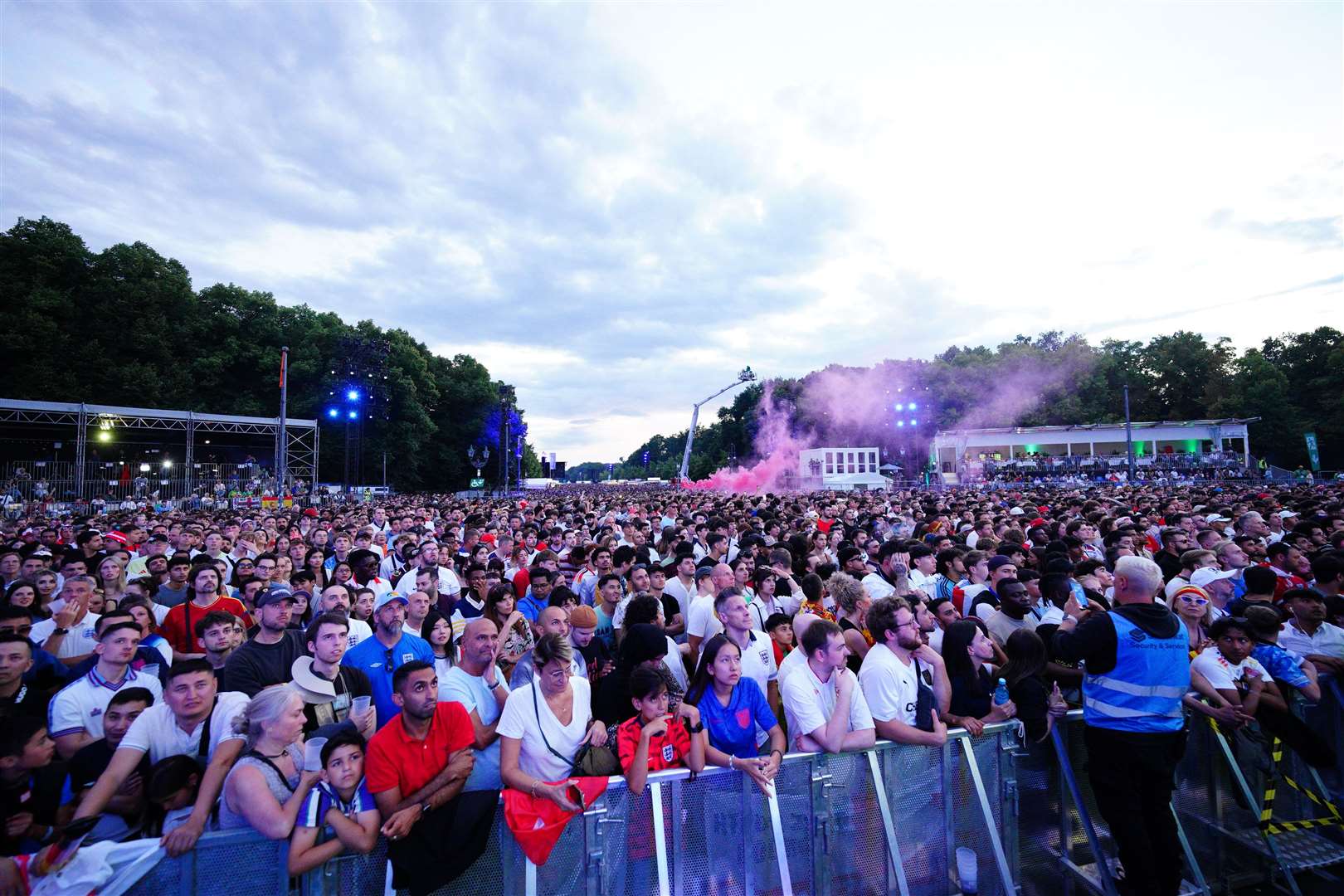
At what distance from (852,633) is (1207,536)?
613 cm

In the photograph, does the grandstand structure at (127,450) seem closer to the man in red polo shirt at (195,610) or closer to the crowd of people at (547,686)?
the man in red polo shirt at (195,610)

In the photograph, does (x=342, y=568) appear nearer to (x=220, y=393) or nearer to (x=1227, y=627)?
(x=1227, y=627)

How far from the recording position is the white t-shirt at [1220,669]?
3.82 m

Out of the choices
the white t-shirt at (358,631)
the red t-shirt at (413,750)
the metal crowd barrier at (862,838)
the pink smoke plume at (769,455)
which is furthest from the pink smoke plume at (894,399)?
the red t-shirt at (413,750)

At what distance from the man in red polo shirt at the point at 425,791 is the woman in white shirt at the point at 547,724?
0.71 feet

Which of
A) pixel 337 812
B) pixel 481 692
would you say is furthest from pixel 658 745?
pixel 337 812

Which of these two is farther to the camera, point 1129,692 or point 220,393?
point 220,393

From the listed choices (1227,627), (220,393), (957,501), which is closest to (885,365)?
(957,501)

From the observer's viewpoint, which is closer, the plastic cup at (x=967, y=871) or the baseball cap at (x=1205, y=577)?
the plastic cup at (x=967, y=871)

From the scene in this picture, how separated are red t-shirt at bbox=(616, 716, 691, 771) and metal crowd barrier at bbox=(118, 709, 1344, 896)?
0.12 m

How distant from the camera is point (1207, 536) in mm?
7480

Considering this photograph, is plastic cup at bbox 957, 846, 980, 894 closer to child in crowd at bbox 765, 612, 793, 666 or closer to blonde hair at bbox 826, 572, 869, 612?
child in crowd at bbox 765, 612, 793, 666

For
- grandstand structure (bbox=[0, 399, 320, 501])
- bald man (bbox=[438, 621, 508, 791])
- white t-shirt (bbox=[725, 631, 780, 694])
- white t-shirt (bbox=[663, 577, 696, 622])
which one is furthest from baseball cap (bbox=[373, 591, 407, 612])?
grandstand structure (bbox=[0, 399, 320, 501])

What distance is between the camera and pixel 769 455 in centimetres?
6244
